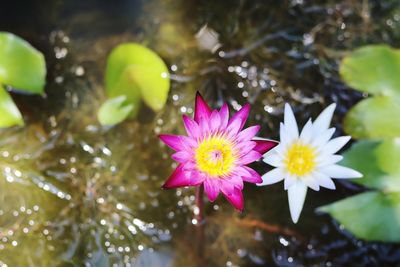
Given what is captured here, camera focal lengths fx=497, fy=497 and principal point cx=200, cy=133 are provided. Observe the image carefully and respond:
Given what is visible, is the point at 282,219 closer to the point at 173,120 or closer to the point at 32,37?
the point at 173,120

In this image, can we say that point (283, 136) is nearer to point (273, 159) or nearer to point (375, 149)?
point (273, 159)

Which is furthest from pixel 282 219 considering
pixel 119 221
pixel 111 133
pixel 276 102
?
pixel 111 133

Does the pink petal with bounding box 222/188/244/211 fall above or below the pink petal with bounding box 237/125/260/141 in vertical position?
below

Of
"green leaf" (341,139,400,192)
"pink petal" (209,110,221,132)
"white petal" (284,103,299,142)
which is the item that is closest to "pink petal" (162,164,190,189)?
"pink petal" (209,110,221,132)

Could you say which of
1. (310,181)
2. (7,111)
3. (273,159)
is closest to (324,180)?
(310,181)

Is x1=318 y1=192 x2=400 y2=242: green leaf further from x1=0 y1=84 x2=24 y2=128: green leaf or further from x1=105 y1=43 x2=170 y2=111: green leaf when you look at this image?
x1=0 y1=84 x2=24 y2=128: green leaf

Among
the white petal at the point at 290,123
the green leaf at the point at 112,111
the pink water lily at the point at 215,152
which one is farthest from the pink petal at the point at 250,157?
the green leaf at the point at 112,111
